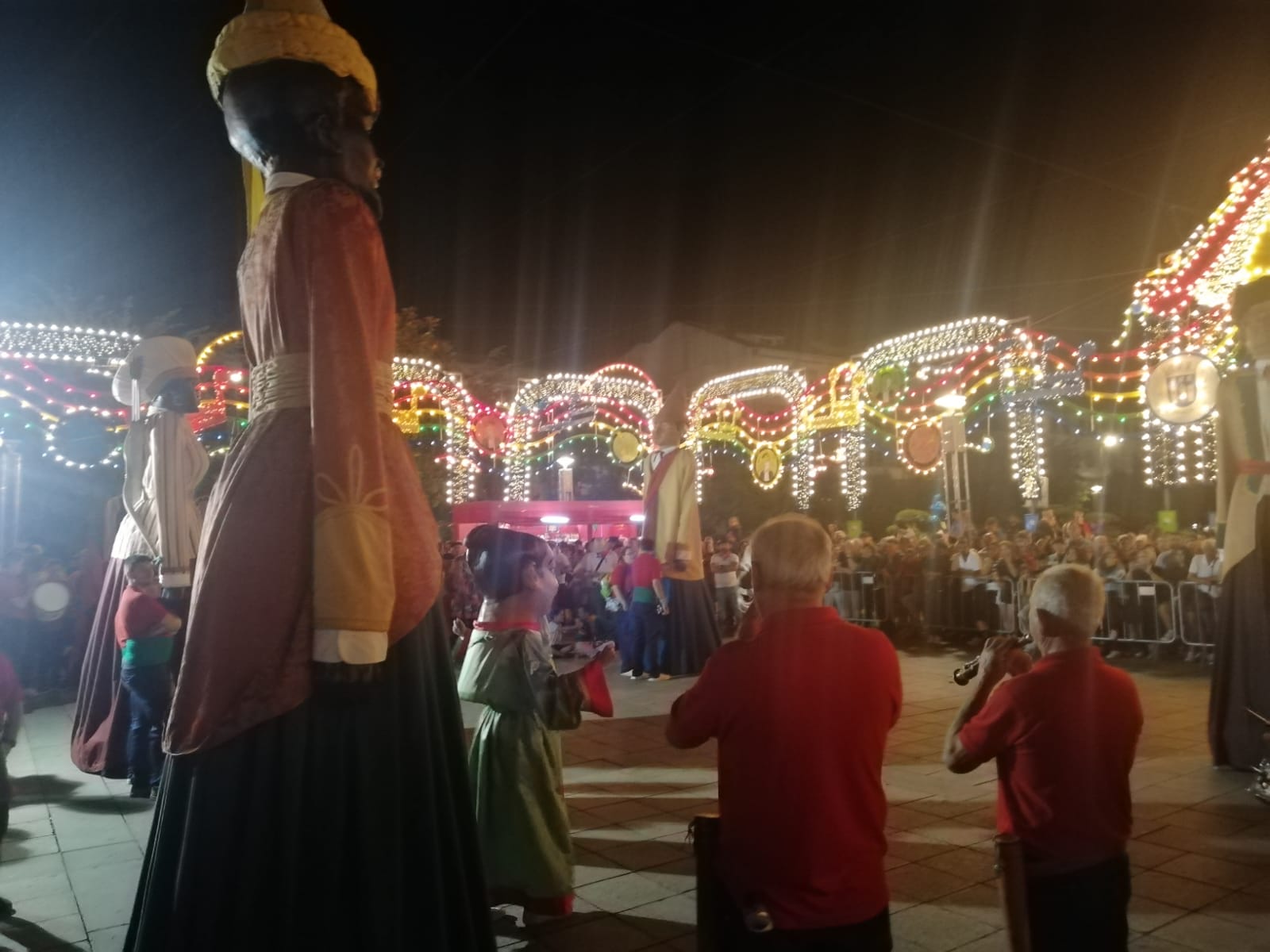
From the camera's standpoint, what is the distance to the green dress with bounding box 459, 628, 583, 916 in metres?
3.25

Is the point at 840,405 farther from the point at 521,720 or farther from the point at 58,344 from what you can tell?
the point at 58,344

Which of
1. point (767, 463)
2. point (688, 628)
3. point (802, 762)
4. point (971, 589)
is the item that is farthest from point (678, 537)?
point (802, 762)

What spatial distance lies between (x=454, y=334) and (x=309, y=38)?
668 inches

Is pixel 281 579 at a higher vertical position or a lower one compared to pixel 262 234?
lower

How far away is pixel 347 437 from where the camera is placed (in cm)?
207

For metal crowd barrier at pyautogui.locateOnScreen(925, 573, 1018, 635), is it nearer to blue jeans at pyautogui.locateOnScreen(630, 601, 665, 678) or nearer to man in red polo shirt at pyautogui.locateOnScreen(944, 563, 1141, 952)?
blue jeans at pyautogui.locateOnScreen(630, 601, 665, 678)

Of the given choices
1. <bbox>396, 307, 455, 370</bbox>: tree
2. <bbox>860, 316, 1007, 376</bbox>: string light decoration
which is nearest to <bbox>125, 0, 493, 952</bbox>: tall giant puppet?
<bbox>860, 316, 1007, 376</bbox>: string light decoration

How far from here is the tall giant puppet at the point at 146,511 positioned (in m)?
4.54

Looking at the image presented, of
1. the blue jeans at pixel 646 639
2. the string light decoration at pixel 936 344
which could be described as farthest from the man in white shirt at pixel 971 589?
the blue jeans at pixel 646 639

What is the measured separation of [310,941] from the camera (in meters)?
2.02

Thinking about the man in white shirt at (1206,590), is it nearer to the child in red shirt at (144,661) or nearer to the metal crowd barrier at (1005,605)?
the metal crowd barrier at (1005,605)

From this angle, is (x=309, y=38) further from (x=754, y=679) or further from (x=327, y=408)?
(x=754, y=679)

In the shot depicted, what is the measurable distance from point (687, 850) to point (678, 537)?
396 cm

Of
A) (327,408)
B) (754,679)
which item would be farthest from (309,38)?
(754,679)
